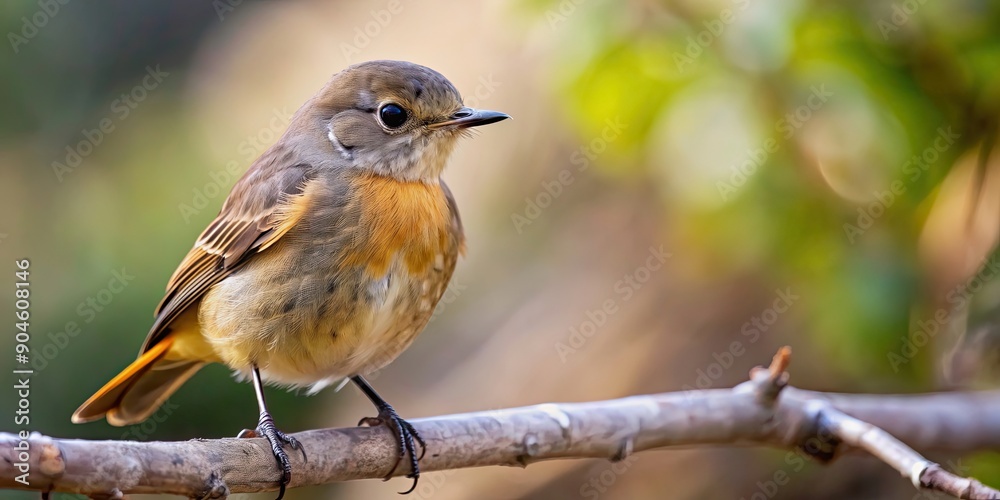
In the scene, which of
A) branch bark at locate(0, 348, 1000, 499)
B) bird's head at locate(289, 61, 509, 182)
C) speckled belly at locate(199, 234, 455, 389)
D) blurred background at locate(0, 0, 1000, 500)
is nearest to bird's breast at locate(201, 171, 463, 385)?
speckled belly at locate(199, 234, 455, 389)

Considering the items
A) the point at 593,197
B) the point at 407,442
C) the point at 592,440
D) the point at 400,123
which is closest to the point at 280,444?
the point at 407,442

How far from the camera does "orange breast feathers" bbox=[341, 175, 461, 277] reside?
3.36 metres

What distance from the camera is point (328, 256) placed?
3336 mm

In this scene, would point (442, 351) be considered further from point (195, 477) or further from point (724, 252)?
point (195, 477)

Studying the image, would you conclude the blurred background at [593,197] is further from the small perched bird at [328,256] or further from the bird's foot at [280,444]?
the bird's foot at [280,444]

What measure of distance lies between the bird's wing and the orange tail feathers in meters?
0.08

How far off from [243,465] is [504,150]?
4474 millimetres

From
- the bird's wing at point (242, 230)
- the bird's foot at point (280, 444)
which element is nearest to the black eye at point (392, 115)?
the bird's wing at point (242, 230)

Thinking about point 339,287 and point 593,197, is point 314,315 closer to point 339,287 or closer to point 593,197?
point 339,287

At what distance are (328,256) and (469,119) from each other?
0.77 meters

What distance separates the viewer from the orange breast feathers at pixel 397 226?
132 inches

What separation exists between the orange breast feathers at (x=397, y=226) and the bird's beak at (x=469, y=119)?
0.81 ft

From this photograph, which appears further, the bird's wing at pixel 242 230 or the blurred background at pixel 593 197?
the bird's wing at pixel 242 230

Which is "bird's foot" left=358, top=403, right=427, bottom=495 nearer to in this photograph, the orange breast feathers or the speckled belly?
the speckled belly
